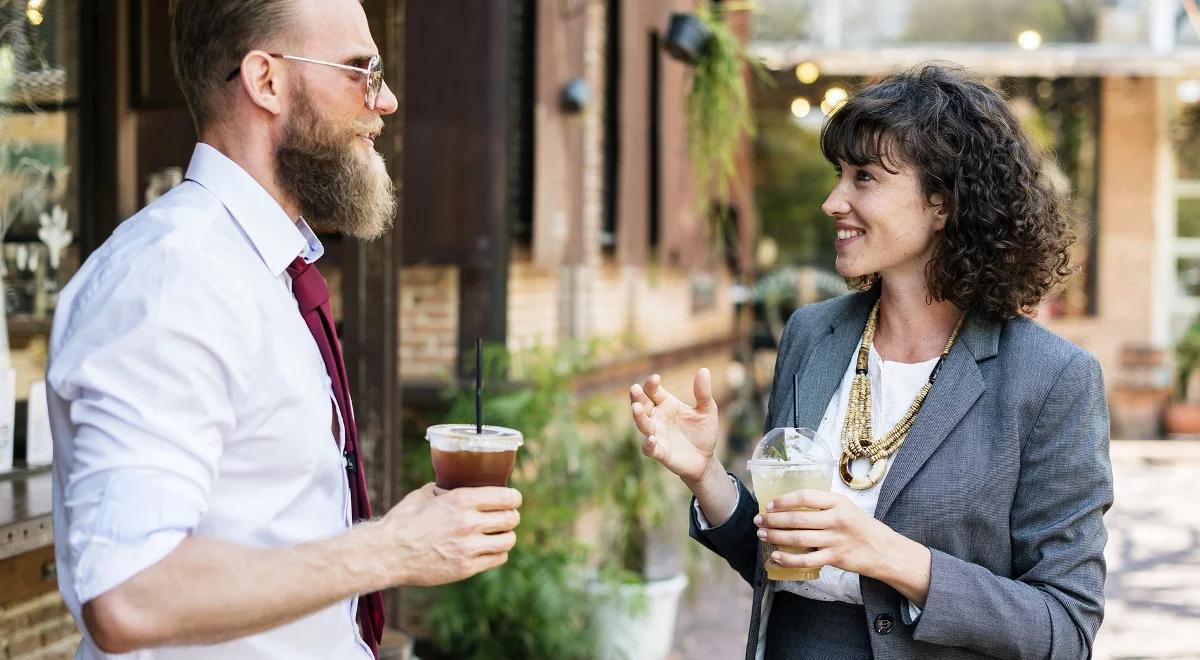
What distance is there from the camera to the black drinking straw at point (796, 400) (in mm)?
2297

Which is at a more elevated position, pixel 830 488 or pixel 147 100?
pixel 147 100

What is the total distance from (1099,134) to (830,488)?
15.0m

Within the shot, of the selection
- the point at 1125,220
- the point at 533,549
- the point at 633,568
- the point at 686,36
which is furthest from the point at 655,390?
the point at 1125,220

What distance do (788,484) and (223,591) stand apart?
0.92 m

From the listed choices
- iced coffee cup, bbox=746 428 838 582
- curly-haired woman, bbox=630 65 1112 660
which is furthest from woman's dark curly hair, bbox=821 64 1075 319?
iced coffee cup, bbox=746 428 838 582

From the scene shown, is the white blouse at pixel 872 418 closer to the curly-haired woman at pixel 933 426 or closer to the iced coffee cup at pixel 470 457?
the curly-haired woman at pixel 933 426

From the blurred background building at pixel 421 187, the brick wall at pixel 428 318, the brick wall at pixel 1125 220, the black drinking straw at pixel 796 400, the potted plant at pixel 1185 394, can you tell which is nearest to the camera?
the black drinking straw at pixel 796 400

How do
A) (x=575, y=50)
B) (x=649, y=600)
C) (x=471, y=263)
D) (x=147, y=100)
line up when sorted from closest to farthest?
(x=147, y=100) → (x=471, y=263) → (x=649, y=600) → (x=575, y=50)

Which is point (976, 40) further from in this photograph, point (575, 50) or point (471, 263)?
point (471, 263)

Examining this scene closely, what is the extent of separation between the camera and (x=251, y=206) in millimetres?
1729

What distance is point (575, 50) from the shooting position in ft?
20.8

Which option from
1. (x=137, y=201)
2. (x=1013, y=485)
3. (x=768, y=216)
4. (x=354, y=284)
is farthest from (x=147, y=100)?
(x=768, y=216)

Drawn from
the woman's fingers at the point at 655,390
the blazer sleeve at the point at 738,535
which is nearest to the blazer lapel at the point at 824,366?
the blazer sleeve at the point at 738,535

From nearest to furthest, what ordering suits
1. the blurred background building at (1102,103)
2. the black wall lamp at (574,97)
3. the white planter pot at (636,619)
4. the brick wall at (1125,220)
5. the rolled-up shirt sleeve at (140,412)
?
the rolled-up shirt sleeve at (140,412), the white planter pot at (636,619), the black wall lamp at (574,97), the blurred background building at (1102,103), the brick wall at (1125,220)
